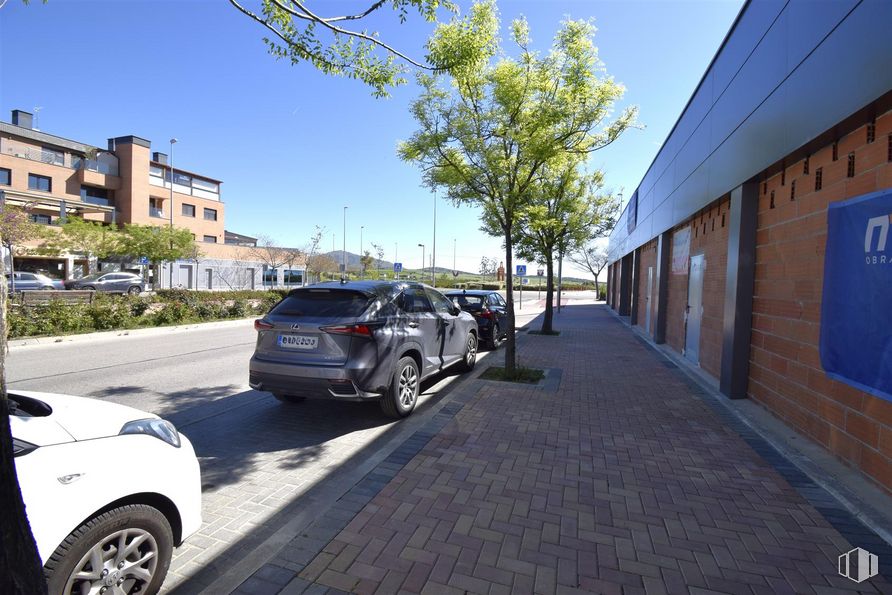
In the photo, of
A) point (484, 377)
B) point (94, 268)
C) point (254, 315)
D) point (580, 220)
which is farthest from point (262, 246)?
point (484, 377)

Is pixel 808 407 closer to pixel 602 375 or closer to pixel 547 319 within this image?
pixel 602 375

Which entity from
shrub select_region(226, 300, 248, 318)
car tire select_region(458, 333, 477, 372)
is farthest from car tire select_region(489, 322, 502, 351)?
shrub select_region(226, 300, 248, 318)

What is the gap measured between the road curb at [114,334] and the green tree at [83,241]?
78.2 feet

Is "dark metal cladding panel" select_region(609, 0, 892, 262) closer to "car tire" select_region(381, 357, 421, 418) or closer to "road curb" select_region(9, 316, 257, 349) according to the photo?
"car tire" select_region(381, 357, 421, 418)

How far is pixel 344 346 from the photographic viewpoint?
496cm

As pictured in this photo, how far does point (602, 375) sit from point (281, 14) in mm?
7266

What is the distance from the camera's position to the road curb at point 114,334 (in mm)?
10938

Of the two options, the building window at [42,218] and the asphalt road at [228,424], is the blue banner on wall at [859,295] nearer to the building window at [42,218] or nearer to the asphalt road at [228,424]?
the asphalt road at [228,424]

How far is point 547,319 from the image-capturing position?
15438 mm

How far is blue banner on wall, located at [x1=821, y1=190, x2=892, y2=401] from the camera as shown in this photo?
364 centimetres

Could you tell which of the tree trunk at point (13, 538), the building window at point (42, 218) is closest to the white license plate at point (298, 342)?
the tree trunk at point (13, 538)

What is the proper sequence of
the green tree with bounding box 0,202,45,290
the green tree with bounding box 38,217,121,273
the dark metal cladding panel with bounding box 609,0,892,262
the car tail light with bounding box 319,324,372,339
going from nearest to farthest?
the dark metal cladding panel with bounding box 609,0,892,262 < the car tail light with bounding box 319,324,372,339 < the green tree with bounding box 0,202,45,290 < the green tree with bounding box 38,217,121,273

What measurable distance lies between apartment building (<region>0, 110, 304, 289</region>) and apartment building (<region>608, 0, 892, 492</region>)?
3893 cm

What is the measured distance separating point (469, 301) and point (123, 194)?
4677cm
